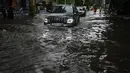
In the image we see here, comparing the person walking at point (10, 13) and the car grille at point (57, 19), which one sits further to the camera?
the person walking at point (10, 13)

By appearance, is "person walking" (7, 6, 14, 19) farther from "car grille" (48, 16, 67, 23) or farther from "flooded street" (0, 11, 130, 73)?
"flooded street" (0, 11, 130, 73)

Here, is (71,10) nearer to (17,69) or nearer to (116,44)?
(116,44)

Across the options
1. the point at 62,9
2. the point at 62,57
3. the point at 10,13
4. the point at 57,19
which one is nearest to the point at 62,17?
the point at 57,19

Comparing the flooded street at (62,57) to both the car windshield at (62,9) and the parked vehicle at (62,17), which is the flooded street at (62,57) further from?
the car windshield at (62,9)

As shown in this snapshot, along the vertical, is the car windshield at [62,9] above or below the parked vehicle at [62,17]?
above

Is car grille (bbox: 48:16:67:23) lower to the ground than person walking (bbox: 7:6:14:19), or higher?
higher

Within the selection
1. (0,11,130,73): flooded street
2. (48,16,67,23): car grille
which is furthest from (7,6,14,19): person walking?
(0,11,130,73): flooded street

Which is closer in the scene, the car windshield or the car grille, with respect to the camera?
the car grille

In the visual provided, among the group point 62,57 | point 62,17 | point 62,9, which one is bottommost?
point 62,57

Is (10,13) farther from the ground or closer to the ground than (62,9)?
closer to the ground

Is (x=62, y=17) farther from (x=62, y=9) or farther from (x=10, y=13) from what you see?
(x=10, y=13)

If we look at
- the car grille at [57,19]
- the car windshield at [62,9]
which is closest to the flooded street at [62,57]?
the car grille at [57,19]

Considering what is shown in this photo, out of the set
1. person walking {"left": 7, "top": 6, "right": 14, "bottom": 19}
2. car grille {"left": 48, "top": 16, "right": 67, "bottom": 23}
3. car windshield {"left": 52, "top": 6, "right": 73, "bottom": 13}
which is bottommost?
person walking {"left": 7, "top": 6, "right": 14, "bottom": 19}

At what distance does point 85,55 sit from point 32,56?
1.79 m
